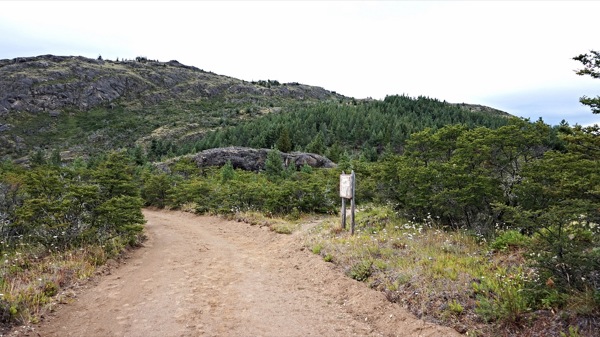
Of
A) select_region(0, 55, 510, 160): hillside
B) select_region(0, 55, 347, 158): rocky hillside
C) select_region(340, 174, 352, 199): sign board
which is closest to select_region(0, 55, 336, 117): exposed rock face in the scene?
select_region(0, 55, 347, 158): rocky hillside

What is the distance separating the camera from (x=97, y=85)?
131500 mm

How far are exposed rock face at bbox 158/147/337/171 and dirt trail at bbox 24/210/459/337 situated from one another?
103 feet

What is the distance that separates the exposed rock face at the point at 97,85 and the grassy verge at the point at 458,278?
135 m

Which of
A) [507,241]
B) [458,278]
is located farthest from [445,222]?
[458,278]

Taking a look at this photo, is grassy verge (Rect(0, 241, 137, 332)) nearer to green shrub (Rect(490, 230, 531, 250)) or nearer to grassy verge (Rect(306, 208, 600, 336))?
grassy verge (Rect(306, 208, 600, 336))

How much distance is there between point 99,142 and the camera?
95375 millimetres

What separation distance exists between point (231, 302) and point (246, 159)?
37523mm

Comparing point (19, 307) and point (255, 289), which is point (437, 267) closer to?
point (255, 289)

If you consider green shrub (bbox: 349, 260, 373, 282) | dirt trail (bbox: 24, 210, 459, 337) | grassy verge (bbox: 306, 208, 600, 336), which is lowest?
dirt trail (bbox: 24, 210, 459, 337)

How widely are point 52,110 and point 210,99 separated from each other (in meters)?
53.8

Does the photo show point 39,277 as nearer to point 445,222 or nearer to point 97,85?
point 445,222

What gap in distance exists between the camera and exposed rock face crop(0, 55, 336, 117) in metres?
117

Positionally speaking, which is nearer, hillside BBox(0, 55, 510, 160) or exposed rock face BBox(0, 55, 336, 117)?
hillside BBox(0, 55, 510, 160)

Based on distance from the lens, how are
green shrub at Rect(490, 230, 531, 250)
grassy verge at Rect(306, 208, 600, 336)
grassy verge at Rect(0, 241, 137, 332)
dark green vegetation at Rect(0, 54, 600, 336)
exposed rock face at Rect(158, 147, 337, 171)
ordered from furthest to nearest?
exposed rock face at Rect(158, 147, 337, 171), green shrub at Rect(490, 230, 531, 250), grassy verge at Rect(0, 241, 137, 332), dark green vegetation at Rect(0, 54, 600, 336), grassy verge at Rect(306, 208, 600, 336)
